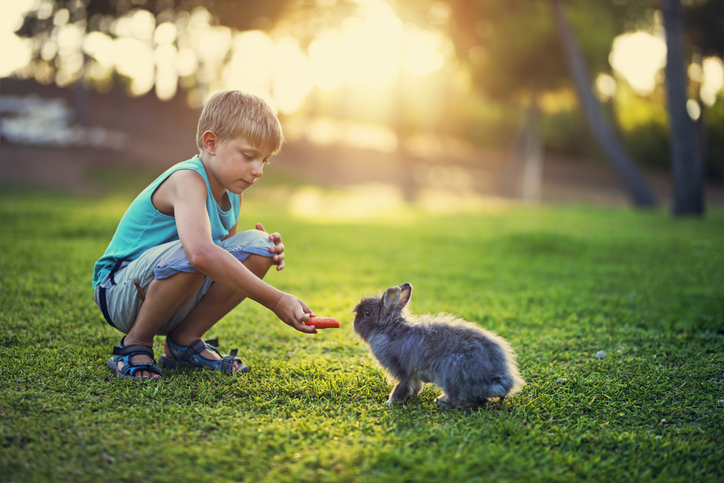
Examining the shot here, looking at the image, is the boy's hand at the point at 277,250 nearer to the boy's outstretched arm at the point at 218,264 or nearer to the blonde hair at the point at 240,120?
the boy's outstretched arm at the point at 218,264

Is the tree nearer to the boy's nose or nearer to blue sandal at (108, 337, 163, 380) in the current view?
the boy's nose

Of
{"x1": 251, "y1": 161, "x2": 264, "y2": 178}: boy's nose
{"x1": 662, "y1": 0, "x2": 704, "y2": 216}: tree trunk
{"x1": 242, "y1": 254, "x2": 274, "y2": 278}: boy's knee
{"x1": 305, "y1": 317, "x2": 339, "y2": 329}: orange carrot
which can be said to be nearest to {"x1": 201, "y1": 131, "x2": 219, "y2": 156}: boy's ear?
{"x1": 251, "y1": 161, "x2": 264, "y2": 178}: boy's nose

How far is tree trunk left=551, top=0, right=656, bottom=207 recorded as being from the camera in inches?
601

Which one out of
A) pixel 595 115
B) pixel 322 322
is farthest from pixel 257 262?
pixel 595 115

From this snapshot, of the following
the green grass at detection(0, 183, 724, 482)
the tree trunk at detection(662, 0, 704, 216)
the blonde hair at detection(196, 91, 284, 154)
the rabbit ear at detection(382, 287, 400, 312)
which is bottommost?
the green grass at detection(0, 183, 724, 482)

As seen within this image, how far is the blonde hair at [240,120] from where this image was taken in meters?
2.77

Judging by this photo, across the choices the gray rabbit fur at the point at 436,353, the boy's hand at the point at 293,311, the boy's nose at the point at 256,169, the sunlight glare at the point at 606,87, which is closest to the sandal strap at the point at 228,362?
the boy's hand at the point at 293,311

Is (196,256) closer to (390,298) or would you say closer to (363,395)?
(390,298)

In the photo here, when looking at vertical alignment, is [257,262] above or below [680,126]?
below

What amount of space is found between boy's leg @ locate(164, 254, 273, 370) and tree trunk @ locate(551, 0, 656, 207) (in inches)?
593

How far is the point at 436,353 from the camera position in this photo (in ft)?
8.58

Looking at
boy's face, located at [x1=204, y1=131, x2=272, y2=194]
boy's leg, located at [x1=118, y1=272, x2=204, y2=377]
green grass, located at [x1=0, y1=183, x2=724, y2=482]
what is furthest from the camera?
boy's face, located at [x1=204, y1=131, x2=272, y2=194]

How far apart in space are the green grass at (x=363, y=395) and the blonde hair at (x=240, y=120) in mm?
1331

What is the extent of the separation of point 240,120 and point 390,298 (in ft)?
4.03
